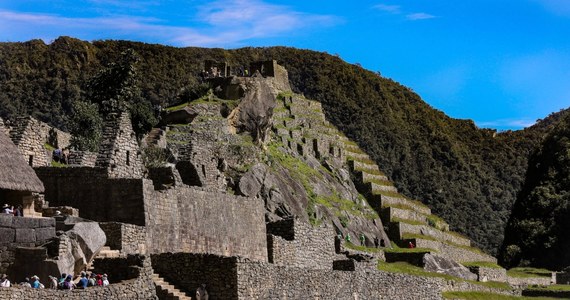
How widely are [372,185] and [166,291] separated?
54424mm

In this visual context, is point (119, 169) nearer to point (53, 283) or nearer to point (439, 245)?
point (53, 283)

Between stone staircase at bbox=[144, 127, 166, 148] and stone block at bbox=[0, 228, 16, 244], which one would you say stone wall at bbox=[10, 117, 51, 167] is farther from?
stone staircase at bbox=[144, 127, 166, 148]

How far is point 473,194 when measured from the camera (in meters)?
120

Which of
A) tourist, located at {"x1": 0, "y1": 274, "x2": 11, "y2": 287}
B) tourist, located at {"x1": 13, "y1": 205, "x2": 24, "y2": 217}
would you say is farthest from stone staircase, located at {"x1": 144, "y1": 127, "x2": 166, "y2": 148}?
tourist, located at {"x1": 0, "y1": 274, "x2": 11, "y2": 287}

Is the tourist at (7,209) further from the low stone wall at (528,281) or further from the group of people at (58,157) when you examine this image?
the low stone wall at (528,281)

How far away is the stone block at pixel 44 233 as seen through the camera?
26.5 m

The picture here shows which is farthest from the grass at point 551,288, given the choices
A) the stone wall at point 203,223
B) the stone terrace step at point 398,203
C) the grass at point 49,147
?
the stone wall at point 203,223

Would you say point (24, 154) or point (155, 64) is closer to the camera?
point (24, 154)

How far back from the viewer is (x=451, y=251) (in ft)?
255

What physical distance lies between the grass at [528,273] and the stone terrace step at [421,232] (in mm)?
4808

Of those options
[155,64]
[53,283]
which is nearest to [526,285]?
[53,283]

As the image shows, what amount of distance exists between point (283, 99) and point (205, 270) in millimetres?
57185

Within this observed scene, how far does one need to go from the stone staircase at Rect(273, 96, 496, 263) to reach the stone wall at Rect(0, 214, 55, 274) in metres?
46.0

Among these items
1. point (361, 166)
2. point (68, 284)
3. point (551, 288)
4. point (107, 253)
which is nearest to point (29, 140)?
point (107, 253)
